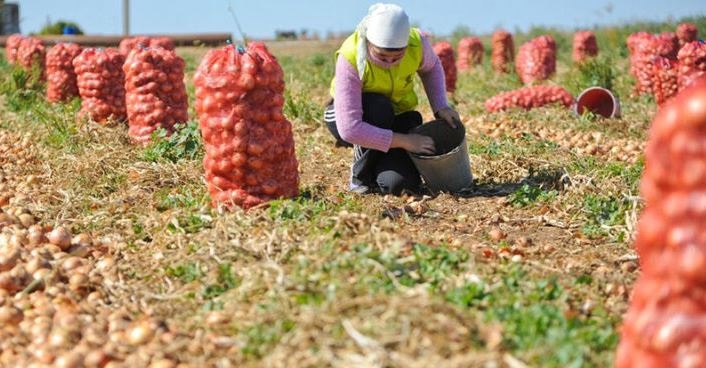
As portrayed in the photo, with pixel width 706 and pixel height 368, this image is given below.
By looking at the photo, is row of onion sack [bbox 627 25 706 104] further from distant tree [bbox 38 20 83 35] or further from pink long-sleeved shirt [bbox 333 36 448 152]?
distant tree [bbox 38 20 83 35]

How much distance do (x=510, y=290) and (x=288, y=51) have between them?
20.4 meters

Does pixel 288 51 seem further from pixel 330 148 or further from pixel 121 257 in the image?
pixel 121 257

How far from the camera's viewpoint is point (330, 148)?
6.97m

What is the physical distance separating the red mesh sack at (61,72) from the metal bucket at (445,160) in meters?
4.87

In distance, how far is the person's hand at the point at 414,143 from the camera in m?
4.86

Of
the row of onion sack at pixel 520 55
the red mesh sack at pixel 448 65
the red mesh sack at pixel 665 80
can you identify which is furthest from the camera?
the row of onion sack at pixel 520 55

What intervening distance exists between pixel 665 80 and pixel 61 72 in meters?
5.43

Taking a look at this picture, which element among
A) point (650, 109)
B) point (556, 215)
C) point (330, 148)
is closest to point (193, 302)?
point (556, 215)

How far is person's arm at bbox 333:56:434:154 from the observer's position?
4777mm

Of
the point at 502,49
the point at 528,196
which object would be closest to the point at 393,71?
the point at 528,196

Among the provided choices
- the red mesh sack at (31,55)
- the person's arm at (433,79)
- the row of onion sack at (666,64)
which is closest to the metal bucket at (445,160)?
the person's arm at (433,79)

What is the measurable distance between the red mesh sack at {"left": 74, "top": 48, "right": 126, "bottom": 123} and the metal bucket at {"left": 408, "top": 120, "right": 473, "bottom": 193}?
9.99ft

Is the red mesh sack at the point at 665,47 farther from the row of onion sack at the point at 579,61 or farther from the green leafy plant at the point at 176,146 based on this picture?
the green leafy plant at the point at 176,146

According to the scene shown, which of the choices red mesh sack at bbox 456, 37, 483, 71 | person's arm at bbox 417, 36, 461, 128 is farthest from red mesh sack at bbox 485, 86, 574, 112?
red mesh sack at bbox 456, 37, 483, 71
